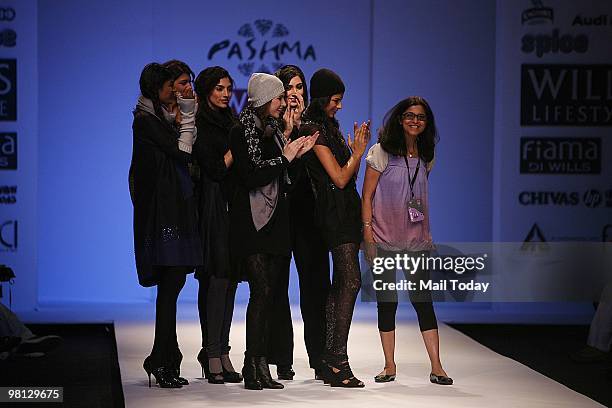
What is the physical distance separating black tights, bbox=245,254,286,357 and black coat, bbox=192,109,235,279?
20 cm

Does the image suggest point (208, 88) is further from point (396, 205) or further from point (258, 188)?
point (396, 205)

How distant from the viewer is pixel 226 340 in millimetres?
5438

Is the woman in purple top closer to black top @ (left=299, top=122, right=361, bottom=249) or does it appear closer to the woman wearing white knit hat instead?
black top @ (left=299, top=122, right=361, bottom=249)

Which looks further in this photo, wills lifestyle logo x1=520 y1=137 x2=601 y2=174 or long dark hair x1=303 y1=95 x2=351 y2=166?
wills lifestyle logo x1=520 y1=137 x2=601 y2=174

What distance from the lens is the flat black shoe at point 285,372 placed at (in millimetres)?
5508

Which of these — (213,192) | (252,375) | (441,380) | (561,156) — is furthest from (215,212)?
(561,156)

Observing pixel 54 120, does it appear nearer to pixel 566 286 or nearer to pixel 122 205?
pixel 122 205

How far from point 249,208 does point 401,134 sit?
0.81 meters

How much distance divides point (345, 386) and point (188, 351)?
4.74 feet

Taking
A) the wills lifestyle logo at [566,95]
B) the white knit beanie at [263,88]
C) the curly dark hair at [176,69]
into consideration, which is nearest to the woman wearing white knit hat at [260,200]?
the white knit beanie at [263,88]

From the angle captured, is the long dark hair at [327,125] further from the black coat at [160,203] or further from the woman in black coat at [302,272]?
the black coat at [160,203]

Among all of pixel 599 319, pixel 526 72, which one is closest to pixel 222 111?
pixel 599 319

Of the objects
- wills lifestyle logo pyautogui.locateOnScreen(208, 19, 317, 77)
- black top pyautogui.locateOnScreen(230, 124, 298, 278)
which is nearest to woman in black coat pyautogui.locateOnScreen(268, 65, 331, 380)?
black top pyautogui.locateOnScreen(230, 124, 298, 278)

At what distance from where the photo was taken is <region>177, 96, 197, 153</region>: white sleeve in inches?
204
